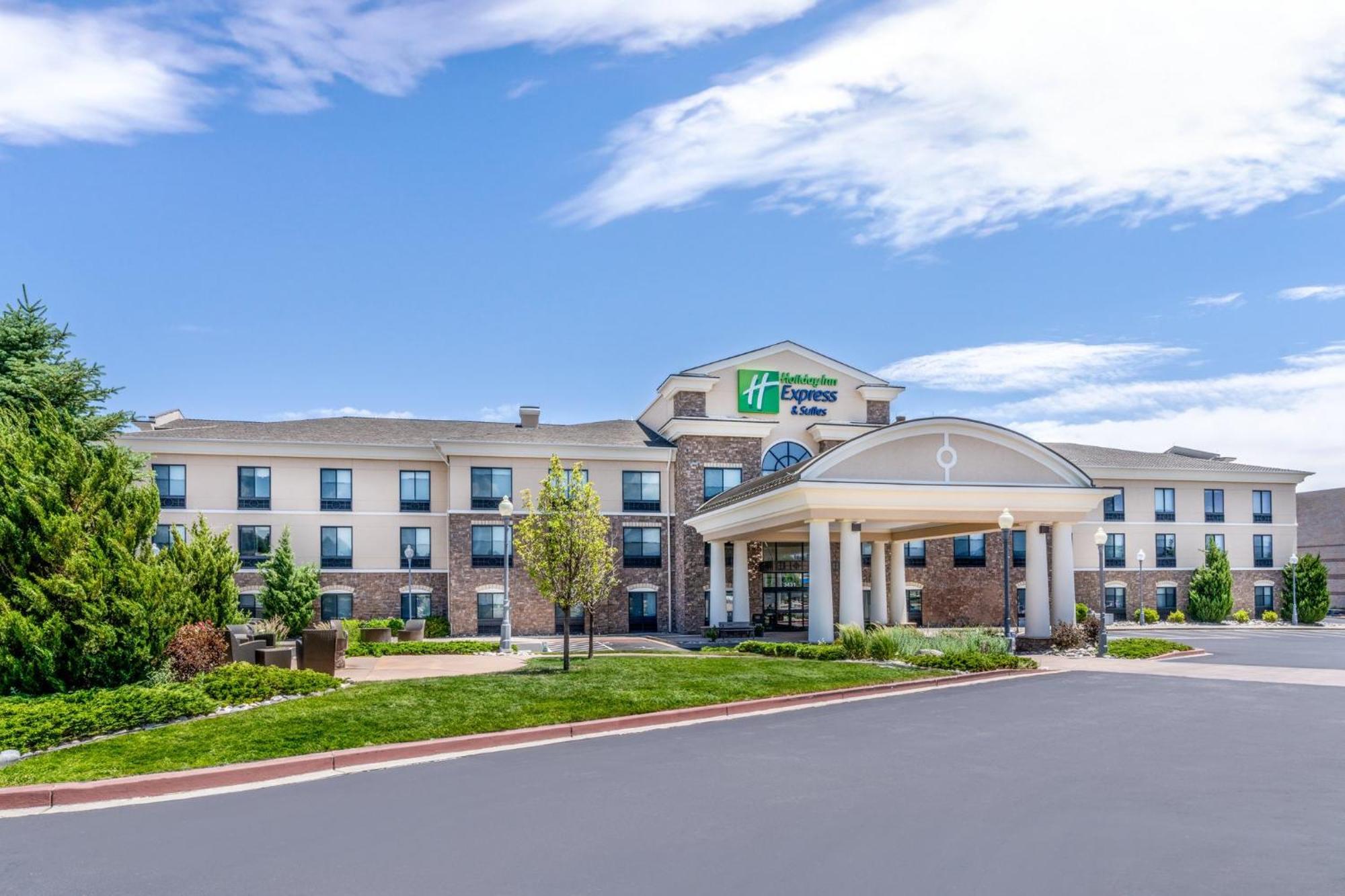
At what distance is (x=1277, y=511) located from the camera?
47.9 m

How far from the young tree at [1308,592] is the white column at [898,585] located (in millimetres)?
21799

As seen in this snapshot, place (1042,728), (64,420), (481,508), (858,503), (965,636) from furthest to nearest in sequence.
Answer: (481,508)
(858,503)
(965,636)
(64,420)
(1042,728)

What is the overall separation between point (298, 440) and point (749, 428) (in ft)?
55.7

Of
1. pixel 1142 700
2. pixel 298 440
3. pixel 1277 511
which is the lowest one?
pixel 1142 700

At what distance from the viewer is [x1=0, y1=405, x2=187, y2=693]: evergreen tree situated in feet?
46.5

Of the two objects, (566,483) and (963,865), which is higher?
(566,483)

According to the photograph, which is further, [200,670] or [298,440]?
[298,440]

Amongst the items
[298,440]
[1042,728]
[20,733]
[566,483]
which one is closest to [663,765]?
[1042,728]

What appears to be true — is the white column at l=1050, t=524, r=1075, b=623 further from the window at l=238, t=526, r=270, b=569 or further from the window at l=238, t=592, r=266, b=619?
the window at l=238, t=592, r=266, b=619

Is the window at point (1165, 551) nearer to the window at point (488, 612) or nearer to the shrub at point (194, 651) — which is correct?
the window at point (488, 612)

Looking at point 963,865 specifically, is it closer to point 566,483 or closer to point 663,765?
point 663,765

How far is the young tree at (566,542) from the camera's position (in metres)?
19.0

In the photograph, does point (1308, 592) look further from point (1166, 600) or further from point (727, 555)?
point (727, 555)

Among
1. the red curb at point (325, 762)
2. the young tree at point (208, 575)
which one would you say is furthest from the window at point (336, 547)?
the red curb at point (325, 762)
